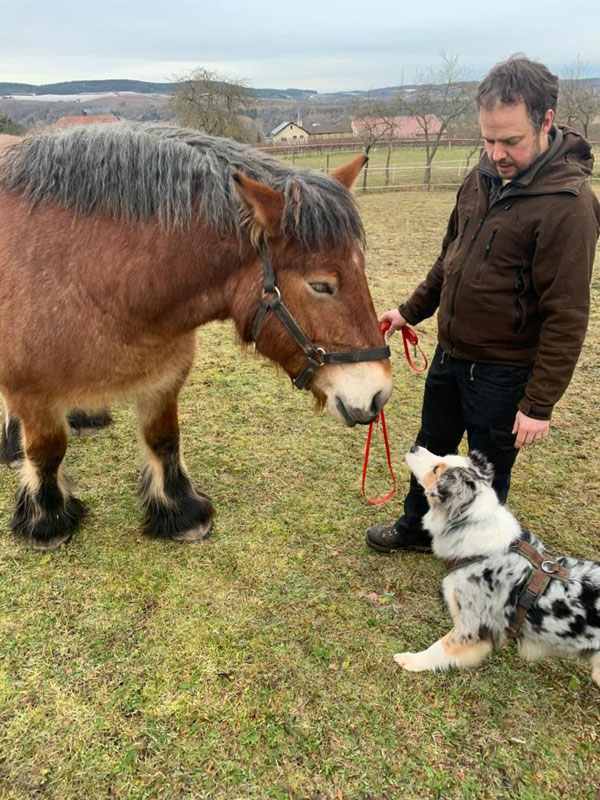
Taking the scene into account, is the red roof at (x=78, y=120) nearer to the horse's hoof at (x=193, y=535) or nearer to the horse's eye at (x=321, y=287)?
the horse's eye at (x=321, y=287)

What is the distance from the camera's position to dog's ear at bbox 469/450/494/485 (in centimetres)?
244

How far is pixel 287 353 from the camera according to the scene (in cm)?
235

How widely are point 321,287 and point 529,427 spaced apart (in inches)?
43.9

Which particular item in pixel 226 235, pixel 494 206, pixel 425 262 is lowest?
pixel 425 262

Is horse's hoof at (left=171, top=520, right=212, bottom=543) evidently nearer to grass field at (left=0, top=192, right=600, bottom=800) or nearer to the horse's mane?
grass field at (left=0, top=192, right=600, bottom=800)

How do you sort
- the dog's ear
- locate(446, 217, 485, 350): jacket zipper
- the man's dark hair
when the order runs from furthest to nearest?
the dog's ear < locate(446, 217, 485, 350): jacket zipper < the man's dark hair

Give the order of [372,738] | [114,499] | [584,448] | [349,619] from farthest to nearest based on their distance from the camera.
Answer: [584,448]
[114,499]
[349,619]
[372,738]

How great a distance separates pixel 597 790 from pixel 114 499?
Answer: 10.4 ft

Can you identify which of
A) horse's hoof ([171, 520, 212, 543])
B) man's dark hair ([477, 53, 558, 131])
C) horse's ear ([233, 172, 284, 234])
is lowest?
horse's hoof ([171, 520, 212, 543])

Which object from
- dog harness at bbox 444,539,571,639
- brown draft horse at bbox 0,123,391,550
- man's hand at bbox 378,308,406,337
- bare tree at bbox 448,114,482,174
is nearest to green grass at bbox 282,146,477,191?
bare tree at bbox 448,114,482,174

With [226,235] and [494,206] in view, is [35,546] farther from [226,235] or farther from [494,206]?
[494,206]

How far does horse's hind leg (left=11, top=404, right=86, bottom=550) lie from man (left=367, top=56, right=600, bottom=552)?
2304 mm

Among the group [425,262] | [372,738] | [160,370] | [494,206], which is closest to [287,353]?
[160,370]

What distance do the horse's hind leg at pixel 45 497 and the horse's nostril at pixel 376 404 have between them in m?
1.80
